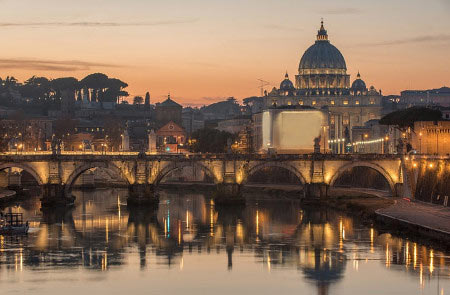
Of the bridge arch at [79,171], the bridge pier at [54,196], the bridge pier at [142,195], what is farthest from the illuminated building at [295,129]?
the bridge pier at [54,196]

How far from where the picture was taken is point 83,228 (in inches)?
3433

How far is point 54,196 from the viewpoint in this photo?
107625 mm

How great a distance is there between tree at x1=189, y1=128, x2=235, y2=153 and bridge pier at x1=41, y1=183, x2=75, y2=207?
234 ft

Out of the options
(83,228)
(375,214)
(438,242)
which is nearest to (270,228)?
(375,214)

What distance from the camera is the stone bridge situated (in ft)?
357

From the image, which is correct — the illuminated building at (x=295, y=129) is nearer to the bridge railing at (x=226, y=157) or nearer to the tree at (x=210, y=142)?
the tree at (x=210, y=142)

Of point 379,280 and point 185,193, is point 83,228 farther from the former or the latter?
point 185,193

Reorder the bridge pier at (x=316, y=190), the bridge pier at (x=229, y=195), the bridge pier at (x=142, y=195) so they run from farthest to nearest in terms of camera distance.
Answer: the bridge pier at (x=229, y=195)
the bridge pier at (x=316, y=190)
the bridge pier at (x=142, y=195)

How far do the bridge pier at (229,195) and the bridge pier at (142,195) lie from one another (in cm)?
584

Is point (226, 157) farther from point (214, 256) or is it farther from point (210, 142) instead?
point (210, 142)

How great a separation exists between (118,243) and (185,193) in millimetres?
52025

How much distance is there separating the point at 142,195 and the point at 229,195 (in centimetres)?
812

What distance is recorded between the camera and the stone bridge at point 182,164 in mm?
108688

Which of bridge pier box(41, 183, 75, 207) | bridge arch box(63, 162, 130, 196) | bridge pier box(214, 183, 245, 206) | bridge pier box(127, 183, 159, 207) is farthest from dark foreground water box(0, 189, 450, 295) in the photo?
bridge arch box(63, 162, 130, 196)
